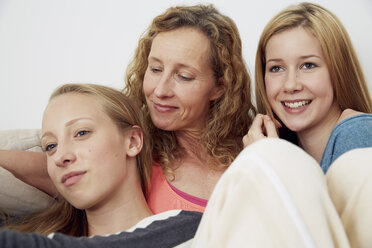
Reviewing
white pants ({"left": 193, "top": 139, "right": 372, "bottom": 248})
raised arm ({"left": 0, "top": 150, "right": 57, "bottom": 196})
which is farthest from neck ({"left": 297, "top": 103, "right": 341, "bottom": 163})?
raised arm ({"left": 0, "top": 150, "right": 57, "bottom": 196})

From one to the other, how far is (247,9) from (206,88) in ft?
2.55

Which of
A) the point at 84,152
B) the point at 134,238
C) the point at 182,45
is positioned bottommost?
the point at 134,238

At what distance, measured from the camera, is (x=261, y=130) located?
5.38 ft

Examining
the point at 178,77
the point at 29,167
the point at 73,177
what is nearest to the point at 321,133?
the point at 178,77

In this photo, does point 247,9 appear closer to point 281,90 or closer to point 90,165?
point 281,90

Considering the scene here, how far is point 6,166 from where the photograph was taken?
1.44m

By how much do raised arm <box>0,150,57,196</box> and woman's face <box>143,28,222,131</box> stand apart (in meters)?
0.44

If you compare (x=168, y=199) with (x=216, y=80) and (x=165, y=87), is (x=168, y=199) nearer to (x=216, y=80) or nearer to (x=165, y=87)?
(x=165, y=87)

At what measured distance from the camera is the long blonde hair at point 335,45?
5.13ft

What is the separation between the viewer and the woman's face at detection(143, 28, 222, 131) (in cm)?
159

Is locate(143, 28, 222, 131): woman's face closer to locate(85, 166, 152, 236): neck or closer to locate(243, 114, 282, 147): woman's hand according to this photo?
locate(243, 114, 282, 147): woman's hand

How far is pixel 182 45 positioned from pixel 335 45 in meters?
0.56

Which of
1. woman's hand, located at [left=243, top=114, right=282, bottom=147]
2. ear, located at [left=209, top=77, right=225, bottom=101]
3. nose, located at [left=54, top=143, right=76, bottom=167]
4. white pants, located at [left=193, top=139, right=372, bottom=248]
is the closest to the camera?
white pants, located at [left=193, top=139, right=372, bottom=248]

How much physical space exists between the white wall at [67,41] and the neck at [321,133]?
2.23ft
